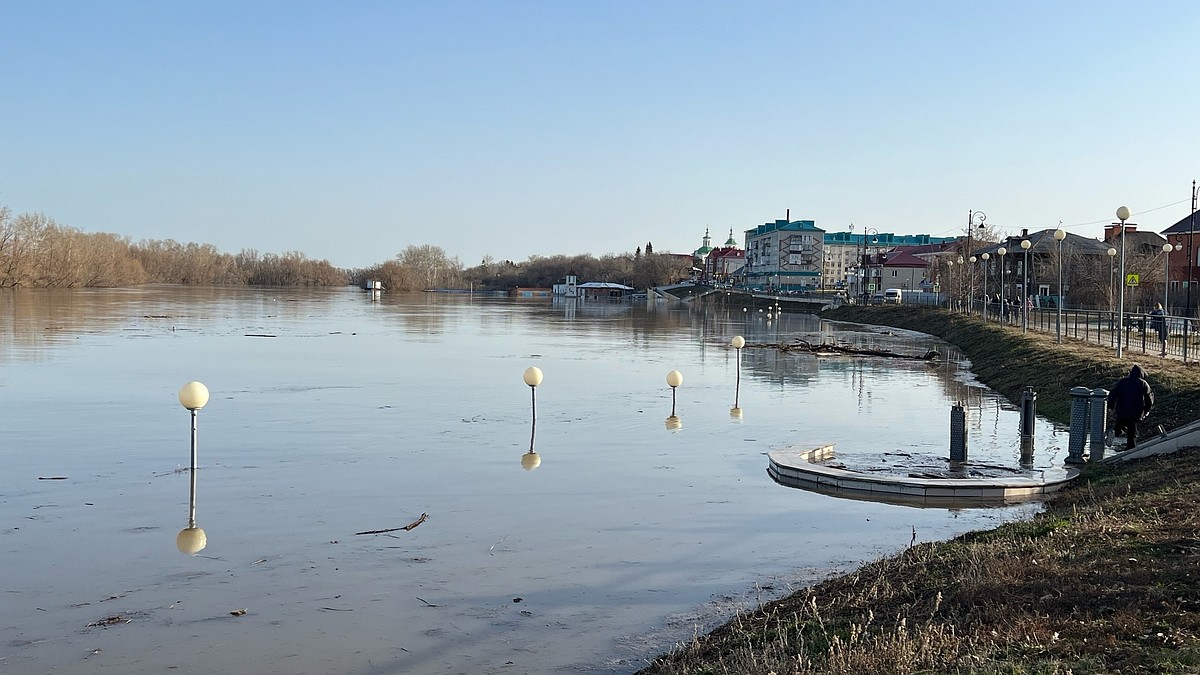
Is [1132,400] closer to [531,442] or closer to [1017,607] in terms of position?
[531,442]

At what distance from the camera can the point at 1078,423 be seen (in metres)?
15.4

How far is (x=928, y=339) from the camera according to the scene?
51.8 metres

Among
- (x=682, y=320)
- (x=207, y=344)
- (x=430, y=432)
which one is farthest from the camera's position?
(x=682, y=320)

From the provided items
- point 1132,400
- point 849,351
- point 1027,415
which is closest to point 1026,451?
point 1027,415

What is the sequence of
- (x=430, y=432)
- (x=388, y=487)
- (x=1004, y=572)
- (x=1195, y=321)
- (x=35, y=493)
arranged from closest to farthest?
(x=1004, y=572) < (x=35, y=493) < (x=388, y=487) < (x=430, y=432) < (x=1195, y=321)

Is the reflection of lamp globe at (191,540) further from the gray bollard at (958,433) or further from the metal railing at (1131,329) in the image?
the metal railing at (1131,329)

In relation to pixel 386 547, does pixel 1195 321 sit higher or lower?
higher

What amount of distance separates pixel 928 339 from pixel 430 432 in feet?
126

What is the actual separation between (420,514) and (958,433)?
7.93 metres

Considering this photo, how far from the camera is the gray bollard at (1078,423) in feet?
50.0

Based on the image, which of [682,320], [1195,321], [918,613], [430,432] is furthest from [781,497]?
[682,320]

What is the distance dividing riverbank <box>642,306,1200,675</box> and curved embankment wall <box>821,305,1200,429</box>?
7.36m

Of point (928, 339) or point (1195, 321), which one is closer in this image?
point (1195, 321)

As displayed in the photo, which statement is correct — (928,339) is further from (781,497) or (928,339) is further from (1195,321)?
(781,497)
